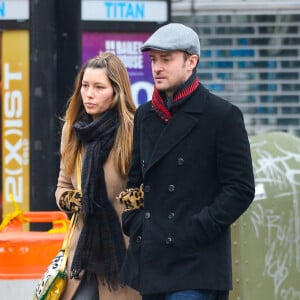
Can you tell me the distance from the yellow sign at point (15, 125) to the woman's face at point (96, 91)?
416cm

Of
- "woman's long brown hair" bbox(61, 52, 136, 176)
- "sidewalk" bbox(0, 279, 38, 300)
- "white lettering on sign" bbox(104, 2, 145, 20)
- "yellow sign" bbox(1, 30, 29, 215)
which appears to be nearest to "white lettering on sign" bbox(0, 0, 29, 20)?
"yellow sign" bbox(1, 30, 29, 215)

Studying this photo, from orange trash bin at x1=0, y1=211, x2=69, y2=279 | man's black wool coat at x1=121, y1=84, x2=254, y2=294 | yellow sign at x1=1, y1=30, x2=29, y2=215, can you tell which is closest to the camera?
man's black wool coat at x1=121, y1=84, x2=254, y2=294

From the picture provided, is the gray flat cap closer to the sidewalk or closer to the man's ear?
the man's ear

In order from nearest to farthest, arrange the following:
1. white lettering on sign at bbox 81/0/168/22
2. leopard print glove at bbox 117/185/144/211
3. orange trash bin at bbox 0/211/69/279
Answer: leopard print glove at bbox 117/185/144/211, orange trash bin at bbox 0/211/69/279, white lettering on sign at bbox 81/0/168/22

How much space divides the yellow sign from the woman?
4.12m

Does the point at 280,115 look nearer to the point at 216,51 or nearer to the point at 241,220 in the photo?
the point at 216,51

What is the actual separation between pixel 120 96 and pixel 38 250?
1133 mm

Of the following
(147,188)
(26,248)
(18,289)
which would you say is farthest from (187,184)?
(18,289)

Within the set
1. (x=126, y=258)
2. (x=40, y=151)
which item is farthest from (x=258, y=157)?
(x=40, y=151)

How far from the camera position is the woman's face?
14.2ft

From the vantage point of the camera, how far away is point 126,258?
393cm

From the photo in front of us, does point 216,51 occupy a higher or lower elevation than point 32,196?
higher

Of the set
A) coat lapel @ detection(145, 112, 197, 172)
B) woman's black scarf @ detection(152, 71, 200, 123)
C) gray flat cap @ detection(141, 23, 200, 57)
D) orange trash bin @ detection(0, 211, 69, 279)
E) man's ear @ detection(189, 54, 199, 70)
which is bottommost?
orange trash bin @ detection(0, 211, 69, 279)

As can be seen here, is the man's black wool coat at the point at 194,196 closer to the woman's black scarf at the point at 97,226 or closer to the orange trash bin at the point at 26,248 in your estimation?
the woman's black scarf at the point at 97,226
